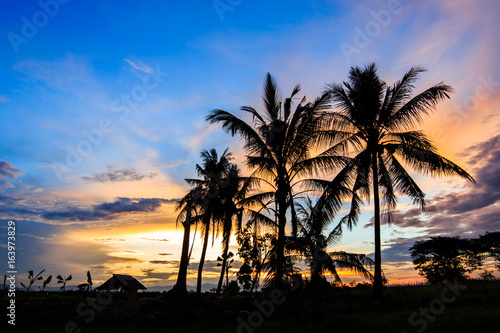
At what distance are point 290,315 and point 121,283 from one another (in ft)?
90.0

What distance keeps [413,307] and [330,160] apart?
7117mm

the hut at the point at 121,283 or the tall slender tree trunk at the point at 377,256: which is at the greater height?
the tall slender tree trunk at the point at 377,256

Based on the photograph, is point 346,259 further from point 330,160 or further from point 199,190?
point 199,190

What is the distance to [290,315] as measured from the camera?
13.4 metres

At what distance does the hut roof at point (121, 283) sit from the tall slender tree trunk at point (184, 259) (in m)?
7.41

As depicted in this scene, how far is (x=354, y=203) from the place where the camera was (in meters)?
17.2

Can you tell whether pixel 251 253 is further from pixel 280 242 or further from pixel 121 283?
pixel 121 283

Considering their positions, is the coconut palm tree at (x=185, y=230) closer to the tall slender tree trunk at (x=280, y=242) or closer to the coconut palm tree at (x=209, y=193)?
the coconut palm tree at (x=209, y=193)

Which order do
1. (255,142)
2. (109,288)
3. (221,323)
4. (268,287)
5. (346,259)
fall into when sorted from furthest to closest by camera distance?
(109,288), (346,259), (255,142), (268,287), (221,323)

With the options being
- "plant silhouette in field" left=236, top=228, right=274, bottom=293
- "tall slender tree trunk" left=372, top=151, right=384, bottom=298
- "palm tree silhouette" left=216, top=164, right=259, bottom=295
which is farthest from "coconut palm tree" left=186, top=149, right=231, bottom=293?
"tall slender tree trunk" left=372, top=151, right=384, bottom=298

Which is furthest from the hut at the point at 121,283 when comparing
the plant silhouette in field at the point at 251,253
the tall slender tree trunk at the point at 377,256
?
the tall slender tree trunk at the point at 377,256

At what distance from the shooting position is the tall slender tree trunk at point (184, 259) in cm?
3025

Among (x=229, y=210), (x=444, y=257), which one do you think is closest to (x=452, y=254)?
(x=444, y=257)

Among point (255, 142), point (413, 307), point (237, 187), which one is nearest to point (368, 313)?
point (413, 307)
